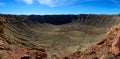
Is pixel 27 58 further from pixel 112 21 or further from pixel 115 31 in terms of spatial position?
pixel 112 21

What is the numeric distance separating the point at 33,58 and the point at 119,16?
180 m

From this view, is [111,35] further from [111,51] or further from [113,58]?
[113,58]

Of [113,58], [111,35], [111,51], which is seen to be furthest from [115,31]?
[113,58]

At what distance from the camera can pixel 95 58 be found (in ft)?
67.9

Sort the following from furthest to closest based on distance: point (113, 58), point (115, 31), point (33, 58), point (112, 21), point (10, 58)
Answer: point (112, 21), point (115, 31), point (10, 58), point (33, 58), point (113, 58)

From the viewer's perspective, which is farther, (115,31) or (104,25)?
(104,25)

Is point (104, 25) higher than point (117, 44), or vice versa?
point (117, 44)

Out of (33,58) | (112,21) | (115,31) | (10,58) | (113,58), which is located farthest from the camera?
(112,21)

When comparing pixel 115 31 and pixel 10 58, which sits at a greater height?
pixel 115 31

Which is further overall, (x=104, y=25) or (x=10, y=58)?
(x=104, y=25)

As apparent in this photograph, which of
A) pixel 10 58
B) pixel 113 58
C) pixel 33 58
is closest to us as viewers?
pixel 113 58

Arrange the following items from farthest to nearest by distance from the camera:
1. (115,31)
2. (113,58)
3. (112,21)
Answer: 1. (112,21)
2. (115,31)
3. (113,58)

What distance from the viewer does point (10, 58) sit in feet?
72.2

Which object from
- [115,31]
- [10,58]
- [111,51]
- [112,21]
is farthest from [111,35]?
[112,21]
